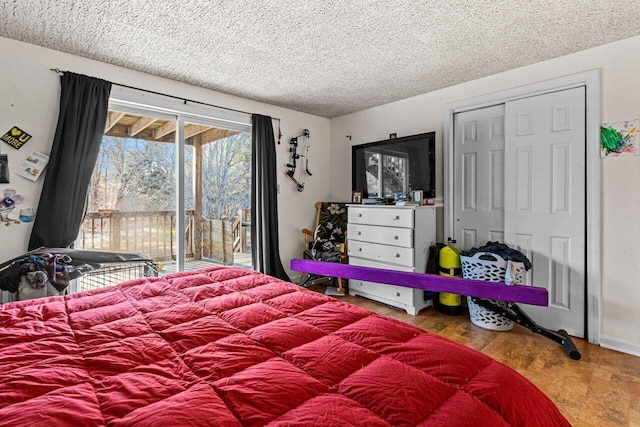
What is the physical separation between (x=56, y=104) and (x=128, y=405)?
9.40 ft

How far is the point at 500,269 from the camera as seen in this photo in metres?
2.82

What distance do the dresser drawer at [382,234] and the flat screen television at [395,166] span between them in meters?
0.51

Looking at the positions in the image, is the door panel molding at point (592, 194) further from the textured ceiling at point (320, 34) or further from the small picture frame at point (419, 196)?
the small picture frame at point (419, 196)

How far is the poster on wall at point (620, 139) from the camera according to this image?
2.42m

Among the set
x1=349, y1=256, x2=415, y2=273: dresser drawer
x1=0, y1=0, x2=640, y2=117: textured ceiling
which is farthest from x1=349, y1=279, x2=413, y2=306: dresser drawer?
x1=0, y1=0, x2=640, y2=117: textured ceiling

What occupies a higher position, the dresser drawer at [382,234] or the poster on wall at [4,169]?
the poster on wall at [4,169]

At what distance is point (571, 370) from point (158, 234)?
370 cm

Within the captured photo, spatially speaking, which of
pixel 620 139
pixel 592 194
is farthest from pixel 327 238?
pixel 620 139

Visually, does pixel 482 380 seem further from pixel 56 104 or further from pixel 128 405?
pixel 56 104

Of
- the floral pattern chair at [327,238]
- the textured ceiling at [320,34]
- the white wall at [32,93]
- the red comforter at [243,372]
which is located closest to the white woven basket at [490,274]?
the floral pattern chair at [327,238]

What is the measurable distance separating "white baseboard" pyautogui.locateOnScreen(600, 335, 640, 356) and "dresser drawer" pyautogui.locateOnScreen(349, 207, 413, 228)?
69.1 inches

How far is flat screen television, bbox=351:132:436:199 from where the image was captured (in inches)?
137

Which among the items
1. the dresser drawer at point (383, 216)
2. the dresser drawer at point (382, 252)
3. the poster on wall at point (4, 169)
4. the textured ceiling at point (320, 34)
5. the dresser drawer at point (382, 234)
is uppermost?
the textured ceiling at point (320, 34)

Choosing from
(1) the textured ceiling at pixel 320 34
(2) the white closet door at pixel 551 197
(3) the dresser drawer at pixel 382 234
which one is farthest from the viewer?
(3) the dresser drawer at pixel 382 234
